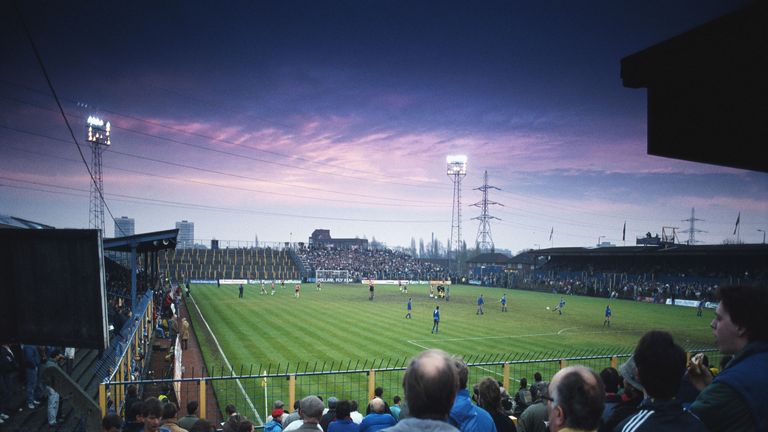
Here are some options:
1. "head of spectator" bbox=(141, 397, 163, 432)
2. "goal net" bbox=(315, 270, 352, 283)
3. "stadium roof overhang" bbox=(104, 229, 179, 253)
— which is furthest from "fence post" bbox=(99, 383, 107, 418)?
"goal net" bbox=(315, 270, 352, 283)

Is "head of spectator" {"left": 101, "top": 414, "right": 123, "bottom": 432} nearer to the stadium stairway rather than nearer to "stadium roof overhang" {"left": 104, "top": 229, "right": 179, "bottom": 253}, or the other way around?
the stadium stairway

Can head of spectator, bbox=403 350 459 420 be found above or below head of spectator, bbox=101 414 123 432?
above

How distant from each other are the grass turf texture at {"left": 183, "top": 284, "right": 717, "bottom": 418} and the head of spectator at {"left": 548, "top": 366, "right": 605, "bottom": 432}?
449 inches

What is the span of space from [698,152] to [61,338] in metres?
6.07

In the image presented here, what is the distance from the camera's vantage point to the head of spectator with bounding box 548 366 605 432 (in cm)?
255

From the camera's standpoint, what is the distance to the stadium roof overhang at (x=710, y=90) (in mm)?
2469

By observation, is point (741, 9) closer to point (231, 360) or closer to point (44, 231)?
point (44, 231)

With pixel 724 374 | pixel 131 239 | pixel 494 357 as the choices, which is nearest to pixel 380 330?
pixel 494 357

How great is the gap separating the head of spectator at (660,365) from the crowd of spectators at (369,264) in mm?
72964

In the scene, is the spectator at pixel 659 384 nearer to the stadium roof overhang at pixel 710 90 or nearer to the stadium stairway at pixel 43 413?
the stadium roof overhang at pixel 710 90

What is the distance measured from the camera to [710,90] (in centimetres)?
292

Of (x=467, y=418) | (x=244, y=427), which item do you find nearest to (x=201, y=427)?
(x=244, y=427)

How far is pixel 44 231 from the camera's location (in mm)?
4766

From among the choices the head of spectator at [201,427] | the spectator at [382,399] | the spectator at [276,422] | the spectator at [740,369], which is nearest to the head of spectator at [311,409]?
the head of spectator at [201,427]
